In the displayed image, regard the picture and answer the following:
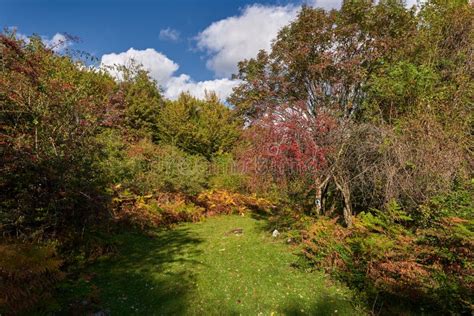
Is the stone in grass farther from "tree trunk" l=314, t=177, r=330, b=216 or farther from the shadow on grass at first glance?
"tree trunk" l=314, t=177, r=330, b=216

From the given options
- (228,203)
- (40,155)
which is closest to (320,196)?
(228,203)

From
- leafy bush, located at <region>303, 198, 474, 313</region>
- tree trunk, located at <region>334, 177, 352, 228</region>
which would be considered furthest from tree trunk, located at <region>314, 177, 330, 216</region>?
leafy bush, located at <region>303, 198, 474, 313</region>

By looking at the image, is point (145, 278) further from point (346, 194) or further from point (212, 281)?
point (346, 194)

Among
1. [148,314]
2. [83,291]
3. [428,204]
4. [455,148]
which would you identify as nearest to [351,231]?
[428,204]

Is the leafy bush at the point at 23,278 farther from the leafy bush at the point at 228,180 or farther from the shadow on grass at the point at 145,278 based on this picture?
the leafy bush at the point at 228,180

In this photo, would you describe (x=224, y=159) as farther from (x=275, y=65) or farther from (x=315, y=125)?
(x=315, y=125)

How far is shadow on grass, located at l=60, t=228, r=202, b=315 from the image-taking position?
13.3ft

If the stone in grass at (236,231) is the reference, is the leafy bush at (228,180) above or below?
above

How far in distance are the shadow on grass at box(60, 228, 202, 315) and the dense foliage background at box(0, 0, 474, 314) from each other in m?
0.61

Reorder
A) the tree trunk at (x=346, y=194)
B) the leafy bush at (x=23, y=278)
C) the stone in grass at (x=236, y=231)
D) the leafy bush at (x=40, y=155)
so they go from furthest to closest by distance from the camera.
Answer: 1. the stone in grass at (x=236, y=231)
2. the tree trunk at (x=346, y=194)
3. the leafy bush at (x=40, y=155)
4. the leafy bush at (x=23, y=278)

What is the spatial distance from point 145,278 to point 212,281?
4.09ft

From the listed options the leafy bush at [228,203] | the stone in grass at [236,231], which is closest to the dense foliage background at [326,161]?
the leafy bush at [228,203]

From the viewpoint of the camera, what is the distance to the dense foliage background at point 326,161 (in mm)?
4043

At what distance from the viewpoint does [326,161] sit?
6.19 m
